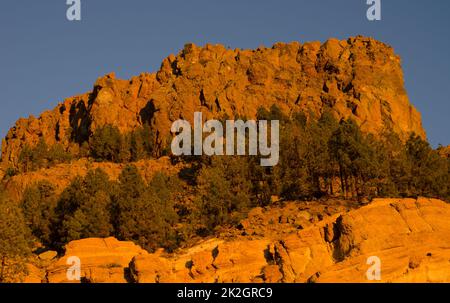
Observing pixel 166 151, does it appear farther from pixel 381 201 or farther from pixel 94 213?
pixel 381 201

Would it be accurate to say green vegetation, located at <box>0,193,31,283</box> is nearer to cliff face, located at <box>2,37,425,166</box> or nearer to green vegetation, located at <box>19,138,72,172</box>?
green vegetation, located at <box>19,138,72,172</box>

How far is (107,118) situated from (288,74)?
24.6 metres

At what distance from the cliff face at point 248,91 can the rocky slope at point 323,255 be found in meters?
44.5

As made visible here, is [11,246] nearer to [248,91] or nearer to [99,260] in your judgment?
[99,260]

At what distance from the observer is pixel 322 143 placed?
8069 cm

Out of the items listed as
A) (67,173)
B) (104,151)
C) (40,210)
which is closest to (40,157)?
(104,151)

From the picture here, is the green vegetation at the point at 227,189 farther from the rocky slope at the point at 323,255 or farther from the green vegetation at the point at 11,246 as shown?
the rocky slope at the point at 323,255

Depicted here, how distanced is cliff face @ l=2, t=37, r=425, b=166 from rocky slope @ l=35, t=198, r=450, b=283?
1751 inches

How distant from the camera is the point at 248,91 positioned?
369ft

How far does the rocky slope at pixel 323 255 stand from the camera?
164 feet

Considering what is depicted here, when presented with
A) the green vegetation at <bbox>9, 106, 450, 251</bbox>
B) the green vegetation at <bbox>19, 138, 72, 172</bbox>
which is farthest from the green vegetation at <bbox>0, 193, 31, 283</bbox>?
the green vegetation at <bbox>19, 138, 72, 172</bbox>

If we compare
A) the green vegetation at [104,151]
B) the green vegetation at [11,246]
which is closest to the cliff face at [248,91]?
the green vegetation at [104,151]

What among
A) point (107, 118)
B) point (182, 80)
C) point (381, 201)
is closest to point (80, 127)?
point (107, 118)

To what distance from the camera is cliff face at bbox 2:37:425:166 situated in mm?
108438
